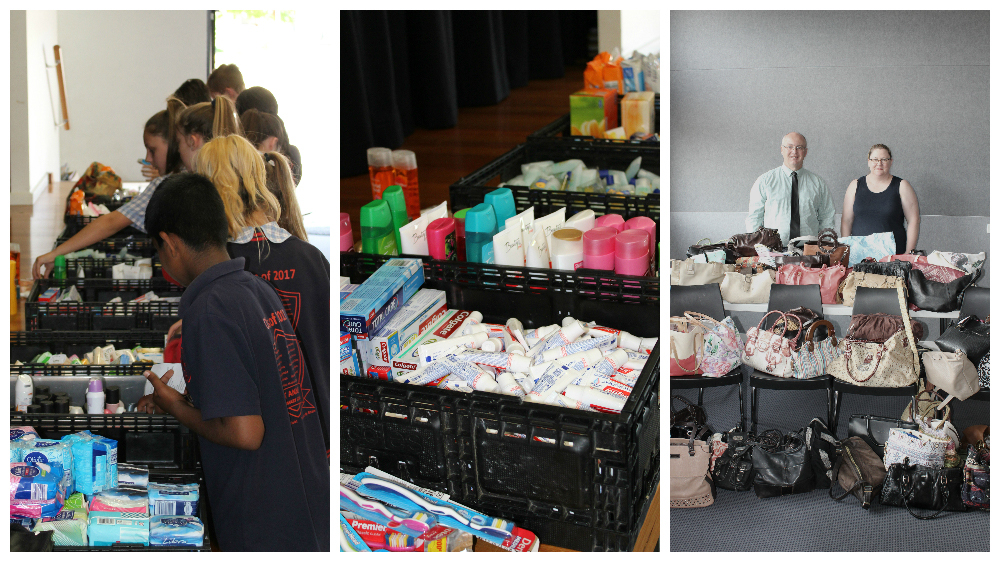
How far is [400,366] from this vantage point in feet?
9.66

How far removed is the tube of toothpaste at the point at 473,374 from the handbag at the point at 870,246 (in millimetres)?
1076

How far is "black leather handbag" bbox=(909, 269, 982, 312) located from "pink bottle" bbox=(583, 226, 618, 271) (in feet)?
3.31

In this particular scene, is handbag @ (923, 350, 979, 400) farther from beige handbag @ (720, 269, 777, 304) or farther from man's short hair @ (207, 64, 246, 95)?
man's short hair @ (207, 64, 246, 95)

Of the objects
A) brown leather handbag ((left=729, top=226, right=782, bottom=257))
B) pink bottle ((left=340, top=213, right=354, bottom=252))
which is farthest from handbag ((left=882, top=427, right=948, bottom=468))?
pink bottle ((left=340, top=213, right=354, bottom=252))

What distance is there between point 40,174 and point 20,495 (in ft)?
8.26

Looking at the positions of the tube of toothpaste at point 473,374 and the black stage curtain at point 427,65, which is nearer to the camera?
the tube of toothpaste at point 473,374

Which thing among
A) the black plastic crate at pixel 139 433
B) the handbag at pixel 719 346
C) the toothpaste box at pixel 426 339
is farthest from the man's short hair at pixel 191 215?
the handbag at pixel 719 346

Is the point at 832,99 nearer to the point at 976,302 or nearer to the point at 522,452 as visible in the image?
the point at 976,302

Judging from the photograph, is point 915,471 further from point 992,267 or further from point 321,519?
point 321,519

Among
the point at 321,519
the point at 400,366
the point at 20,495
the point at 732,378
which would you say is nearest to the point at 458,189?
the point at 400,366

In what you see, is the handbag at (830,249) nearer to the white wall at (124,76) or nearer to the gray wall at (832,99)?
the gray wall at (832,99)

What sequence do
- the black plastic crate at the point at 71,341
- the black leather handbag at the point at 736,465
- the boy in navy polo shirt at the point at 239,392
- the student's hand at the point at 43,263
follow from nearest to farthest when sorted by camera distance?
the boy in navy polo shirt at the point at 239,392, the black leather handbag at the point at 736,465, the black plastic crate at the point at 71,341, the student's hand at the point at 43,263

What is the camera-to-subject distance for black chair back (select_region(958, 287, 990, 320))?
2416mm

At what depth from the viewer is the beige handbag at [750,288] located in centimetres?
258
